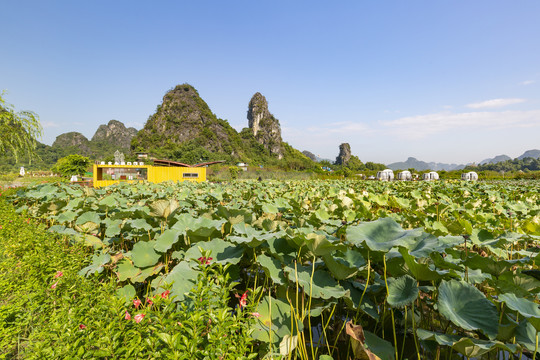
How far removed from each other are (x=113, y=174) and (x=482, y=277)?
21.5 meters

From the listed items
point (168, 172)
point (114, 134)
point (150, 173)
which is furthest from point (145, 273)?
point (114, 134)

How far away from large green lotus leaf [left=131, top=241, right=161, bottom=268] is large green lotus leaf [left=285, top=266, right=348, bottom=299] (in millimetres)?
958

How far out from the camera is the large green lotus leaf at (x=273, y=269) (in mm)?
1253

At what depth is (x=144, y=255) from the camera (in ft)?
5.69

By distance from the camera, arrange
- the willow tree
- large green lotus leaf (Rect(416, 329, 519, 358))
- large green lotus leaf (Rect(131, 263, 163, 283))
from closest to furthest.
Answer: large green lotus leaf (Rect(416, 329, 519, 358)) → large green lotus leaf (Rect(131, 263, 163, 283)) → the willow tree

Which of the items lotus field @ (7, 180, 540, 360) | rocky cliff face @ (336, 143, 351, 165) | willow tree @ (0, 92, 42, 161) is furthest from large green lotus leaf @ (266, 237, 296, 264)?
rocky cliff face @ (336, 143, 351, 165)

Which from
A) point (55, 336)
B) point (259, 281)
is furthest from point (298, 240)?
point (55, 336)

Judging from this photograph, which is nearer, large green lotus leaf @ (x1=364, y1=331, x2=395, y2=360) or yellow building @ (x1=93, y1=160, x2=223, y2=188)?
large green lotus leaf @ (x1=364, y1=331, x2=395, y2=360)

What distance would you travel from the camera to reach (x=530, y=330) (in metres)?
0.90

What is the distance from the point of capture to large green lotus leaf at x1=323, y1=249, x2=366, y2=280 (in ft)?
3.96

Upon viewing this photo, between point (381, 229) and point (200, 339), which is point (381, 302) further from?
point (200, 339)

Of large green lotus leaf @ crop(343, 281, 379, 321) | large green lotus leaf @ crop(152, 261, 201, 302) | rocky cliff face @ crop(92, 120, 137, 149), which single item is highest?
rocky cliff face @ crop(92, 120, 137, 149)

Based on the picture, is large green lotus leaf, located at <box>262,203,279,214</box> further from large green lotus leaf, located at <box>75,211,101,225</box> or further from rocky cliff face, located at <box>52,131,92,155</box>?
rocky cliff face, located at <box>52,131,92,155</box>

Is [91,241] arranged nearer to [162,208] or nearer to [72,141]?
[162,208]
